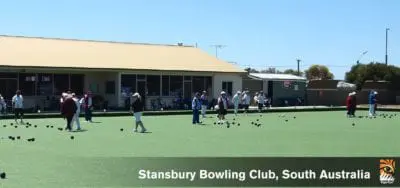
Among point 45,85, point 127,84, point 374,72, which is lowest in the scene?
point 45,85

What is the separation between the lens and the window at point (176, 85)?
47.6 m

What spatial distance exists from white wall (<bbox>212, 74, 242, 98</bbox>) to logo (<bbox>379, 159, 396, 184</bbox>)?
38.7m

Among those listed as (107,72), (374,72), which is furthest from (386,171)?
(374,72)

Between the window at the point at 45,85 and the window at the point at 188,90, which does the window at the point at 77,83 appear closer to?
the window at the point at 45,85

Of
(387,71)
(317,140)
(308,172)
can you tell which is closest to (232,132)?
(317,140)

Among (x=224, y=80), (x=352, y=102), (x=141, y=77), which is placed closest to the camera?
(x=352, y=102)

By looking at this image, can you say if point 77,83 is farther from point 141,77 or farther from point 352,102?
point 352,102

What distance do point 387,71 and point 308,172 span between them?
77992 millimetres

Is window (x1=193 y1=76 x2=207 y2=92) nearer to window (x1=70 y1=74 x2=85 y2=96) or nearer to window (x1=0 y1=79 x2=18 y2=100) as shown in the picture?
window (x1=70 y1=74 x2=85 y2=96)

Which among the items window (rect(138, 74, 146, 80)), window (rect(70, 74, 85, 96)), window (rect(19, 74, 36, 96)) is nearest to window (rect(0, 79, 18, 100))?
window (rect(19, 74, 36, 96))

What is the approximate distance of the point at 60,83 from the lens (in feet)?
140

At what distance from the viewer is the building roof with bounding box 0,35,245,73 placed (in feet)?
137

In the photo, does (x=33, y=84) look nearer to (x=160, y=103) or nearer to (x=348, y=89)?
(x=160, y=103)

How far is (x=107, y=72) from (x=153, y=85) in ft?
12.1
